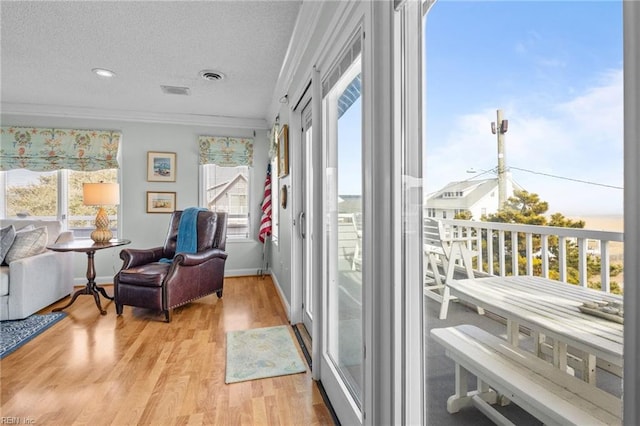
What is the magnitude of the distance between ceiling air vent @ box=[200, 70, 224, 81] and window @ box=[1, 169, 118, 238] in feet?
7.19

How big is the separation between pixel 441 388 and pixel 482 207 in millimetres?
577

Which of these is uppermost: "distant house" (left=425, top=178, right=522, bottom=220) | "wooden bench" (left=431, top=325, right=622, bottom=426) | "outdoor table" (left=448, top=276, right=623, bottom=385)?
"distant house" (left=425, top=178, right=522, bottom=220)

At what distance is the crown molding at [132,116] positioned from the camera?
4.09 metres

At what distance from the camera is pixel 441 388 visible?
38.6 inches

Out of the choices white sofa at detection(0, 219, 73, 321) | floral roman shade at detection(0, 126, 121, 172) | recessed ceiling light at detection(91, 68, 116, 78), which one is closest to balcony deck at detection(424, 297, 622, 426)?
recessed ceiling light at detection(91, 68, 116, 78)

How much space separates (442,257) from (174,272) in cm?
283

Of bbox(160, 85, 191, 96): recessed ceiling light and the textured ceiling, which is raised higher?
bbox(160, 85, 191, 96): recessed ceiling light

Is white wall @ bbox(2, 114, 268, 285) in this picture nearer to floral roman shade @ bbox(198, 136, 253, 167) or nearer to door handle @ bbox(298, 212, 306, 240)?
floral roman shade @ bbox(198, 136, 253, 167)

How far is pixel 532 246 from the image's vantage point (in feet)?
2.10

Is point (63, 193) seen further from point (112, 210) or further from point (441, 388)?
point (441, 388)

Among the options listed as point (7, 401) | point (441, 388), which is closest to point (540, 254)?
point (441, 388)

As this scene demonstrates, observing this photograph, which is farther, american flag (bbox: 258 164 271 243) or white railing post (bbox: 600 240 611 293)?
american flag (bbox: 258 164 271 243)

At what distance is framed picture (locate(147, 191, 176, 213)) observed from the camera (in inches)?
179

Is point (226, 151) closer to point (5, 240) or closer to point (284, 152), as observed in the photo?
point (284, 152)
